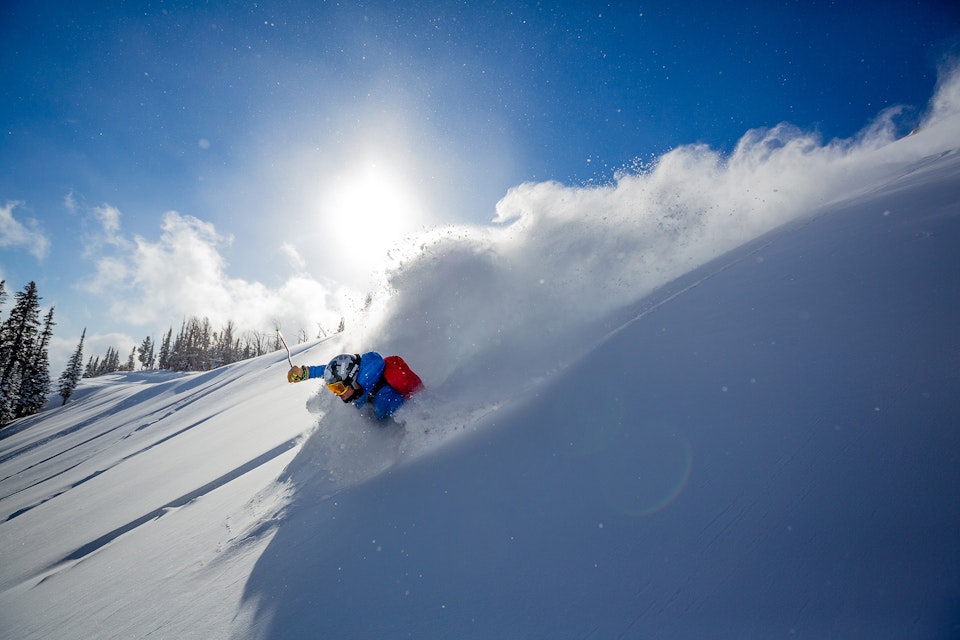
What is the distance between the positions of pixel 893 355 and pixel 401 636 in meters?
3.53

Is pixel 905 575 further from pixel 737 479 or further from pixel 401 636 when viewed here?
pixel 401 636

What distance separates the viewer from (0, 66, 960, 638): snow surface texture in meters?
1.62

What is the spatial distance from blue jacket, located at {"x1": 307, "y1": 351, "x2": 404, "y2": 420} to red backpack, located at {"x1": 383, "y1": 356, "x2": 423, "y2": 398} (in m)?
0.06

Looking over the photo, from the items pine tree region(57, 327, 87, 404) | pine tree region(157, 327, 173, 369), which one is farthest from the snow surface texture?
pine tree region(157, 327, 173, 369)

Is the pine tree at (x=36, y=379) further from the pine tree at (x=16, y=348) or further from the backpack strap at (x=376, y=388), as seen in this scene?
the backpack strap at (x=376, y=388)

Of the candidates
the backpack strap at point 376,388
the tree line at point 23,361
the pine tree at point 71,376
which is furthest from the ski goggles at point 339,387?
the pine tree at point 71,376

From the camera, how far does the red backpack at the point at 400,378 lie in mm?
4773

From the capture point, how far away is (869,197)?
17.1 ft

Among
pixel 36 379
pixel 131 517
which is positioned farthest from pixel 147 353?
pixel 131 517

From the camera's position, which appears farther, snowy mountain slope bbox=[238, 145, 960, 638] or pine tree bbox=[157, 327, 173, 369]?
pine tree bbox=[157, 327, 173, 369]

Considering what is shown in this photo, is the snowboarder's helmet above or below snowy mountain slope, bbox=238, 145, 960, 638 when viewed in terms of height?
above

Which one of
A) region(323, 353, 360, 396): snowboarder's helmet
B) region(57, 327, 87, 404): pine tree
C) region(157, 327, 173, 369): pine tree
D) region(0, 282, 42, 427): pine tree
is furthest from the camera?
region(157, 327, 173, 369): pine tree

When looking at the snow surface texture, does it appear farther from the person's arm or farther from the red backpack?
the person's arm

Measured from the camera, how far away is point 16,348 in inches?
1324
